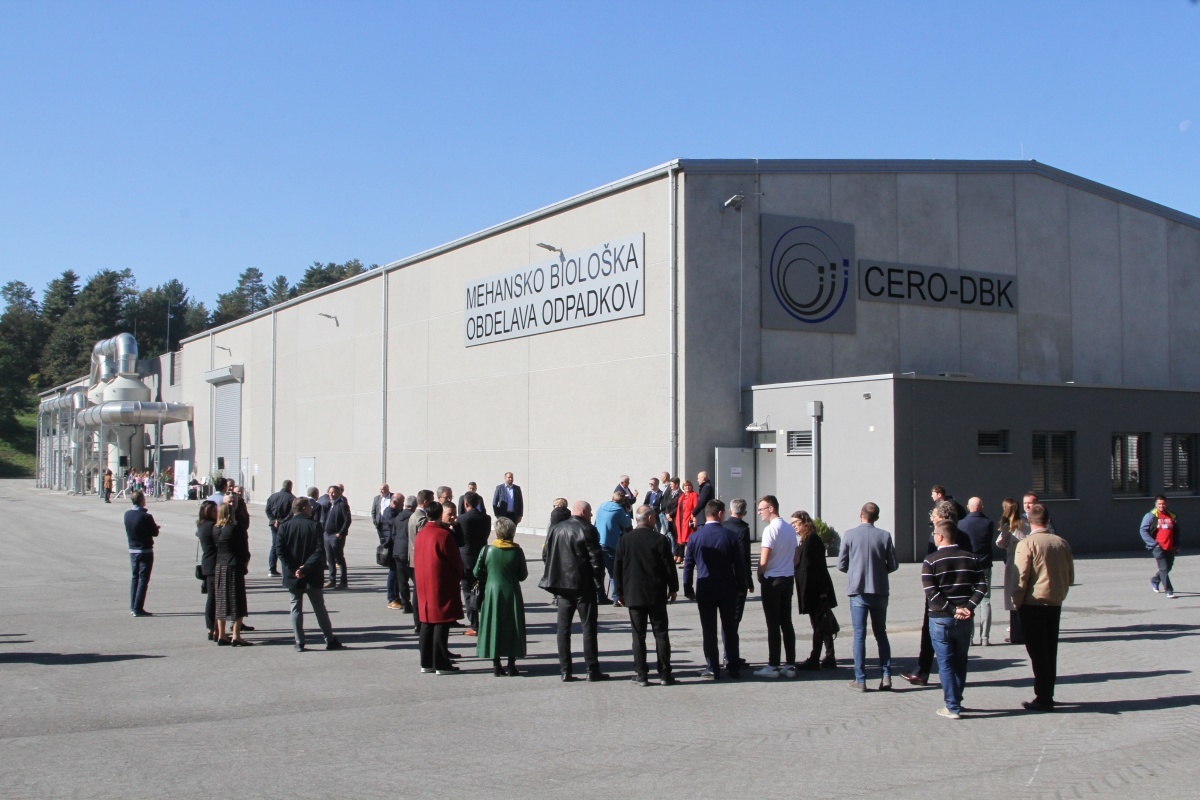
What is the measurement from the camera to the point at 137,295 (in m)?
131

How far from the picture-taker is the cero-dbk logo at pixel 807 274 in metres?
25.2

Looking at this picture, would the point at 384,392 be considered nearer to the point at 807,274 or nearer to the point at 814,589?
the point at 807,274

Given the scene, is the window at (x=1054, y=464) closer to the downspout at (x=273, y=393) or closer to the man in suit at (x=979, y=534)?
the man in suit at (x=979, y=534)

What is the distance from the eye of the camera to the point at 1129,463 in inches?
1011

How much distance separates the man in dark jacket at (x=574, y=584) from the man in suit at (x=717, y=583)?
1013 mm

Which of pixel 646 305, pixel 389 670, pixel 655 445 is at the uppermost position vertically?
pixel 646 305

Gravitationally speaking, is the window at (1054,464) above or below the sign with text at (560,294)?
below

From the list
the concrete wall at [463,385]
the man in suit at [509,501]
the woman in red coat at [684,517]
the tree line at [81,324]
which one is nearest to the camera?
the woman in red coat at [684,517]

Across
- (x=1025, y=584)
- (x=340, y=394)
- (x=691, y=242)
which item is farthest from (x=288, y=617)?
(x=340, y=394)

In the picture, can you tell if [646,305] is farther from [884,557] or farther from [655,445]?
[884,557]

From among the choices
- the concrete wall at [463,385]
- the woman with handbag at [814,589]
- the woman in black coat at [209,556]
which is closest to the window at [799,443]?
the concrete wall at [463,385]

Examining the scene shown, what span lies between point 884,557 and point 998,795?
3280 mm

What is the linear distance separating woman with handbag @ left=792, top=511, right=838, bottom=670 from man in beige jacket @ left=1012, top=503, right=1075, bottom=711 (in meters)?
2.03

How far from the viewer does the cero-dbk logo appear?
82.7 feet
